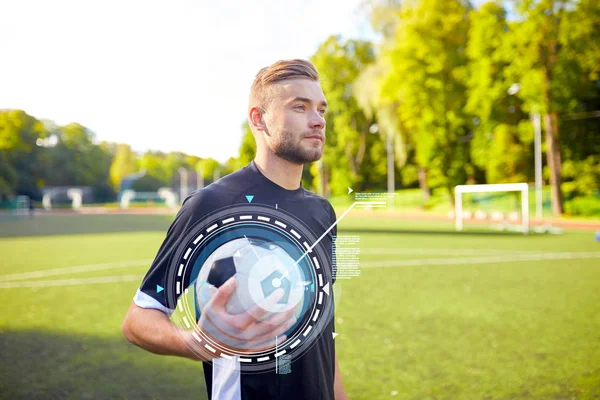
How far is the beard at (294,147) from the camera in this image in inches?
46.9

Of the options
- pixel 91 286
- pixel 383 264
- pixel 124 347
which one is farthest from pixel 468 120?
pixel 124 347

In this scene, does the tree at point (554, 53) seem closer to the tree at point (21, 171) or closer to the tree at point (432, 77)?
the tree at point (432, 77)

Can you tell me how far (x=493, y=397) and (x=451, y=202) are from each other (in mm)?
27774

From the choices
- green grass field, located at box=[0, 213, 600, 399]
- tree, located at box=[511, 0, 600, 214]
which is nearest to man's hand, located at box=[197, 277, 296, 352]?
green grass field, located at box=[0, 213, 600, 399]

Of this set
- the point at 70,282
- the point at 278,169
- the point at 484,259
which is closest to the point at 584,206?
the point at 484,259

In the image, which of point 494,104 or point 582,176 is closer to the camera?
point 494,104

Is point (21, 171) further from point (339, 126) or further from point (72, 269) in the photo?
point (339, 126)

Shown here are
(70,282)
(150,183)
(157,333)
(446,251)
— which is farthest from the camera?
(446,251)

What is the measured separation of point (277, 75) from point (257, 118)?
115mm

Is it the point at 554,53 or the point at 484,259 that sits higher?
the point at 554,53

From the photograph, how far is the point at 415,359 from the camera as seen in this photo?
194 inches

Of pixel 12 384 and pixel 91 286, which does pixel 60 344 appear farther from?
pixel 91 286

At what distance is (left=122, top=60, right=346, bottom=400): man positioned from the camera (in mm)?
1146

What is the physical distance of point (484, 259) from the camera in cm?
1221
